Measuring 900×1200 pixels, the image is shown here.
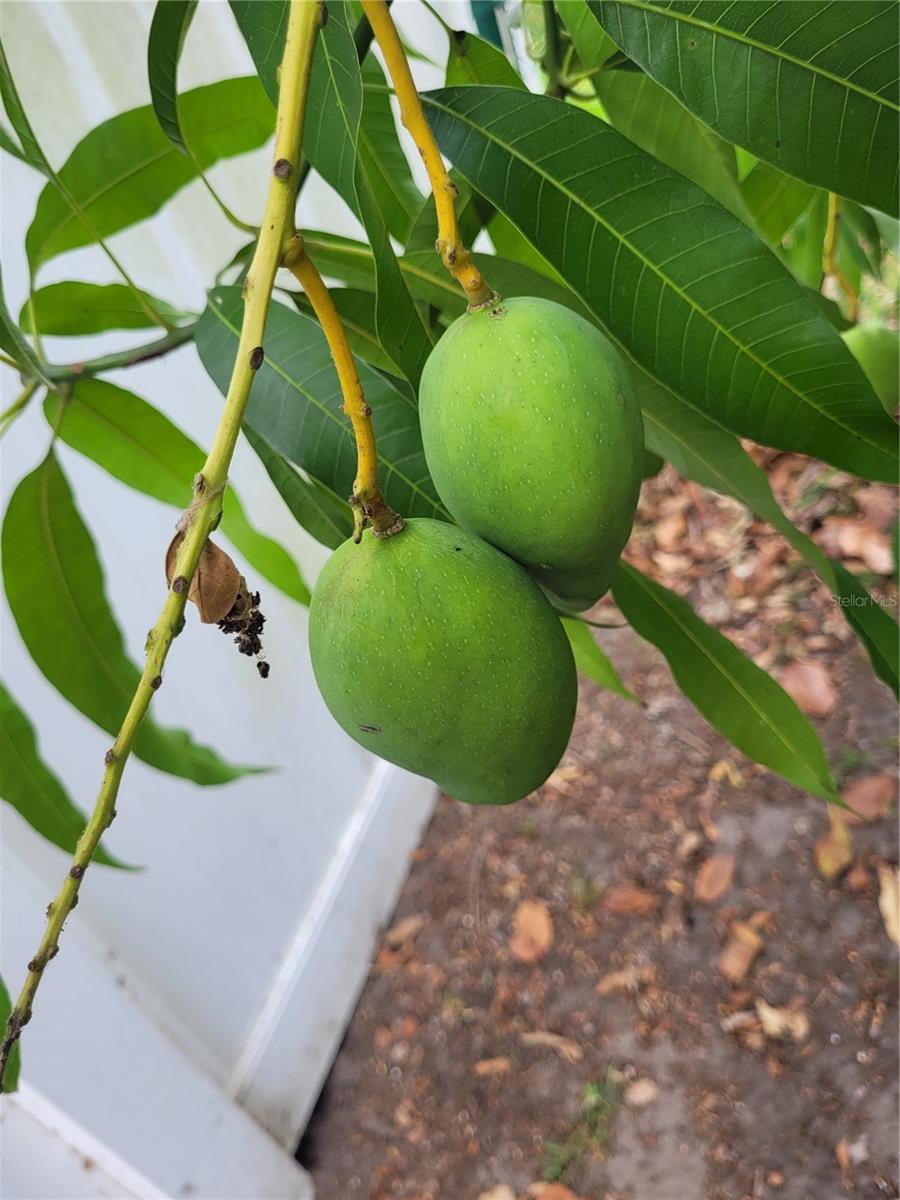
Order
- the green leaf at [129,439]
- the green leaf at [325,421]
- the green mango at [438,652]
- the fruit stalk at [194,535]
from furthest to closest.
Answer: the green leaf at [129,439]
the green leaf at [325,421]
the green mango at [438,652]
the fruit stalk at [194,535]

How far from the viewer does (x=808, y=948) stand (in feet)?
4.69

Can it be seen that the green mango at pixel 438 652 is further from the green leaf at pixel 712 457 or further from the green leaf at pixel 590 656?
the green leaf at pixel 590 656

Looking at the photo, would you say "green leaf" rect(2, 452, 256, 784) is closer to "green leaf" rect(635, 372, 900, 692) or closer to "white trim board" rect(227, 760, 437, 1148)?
"green leaf" rect(635, 372, 900, 692)

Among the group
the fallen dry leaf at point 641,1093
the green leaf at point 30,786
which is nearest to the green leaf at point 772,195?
the green leaf at point 30,786

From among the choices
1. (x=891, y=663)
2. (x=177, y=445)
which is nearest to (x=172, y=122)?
(x=177, y=445)

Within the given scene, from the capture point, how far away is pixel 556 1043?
154 centimetres

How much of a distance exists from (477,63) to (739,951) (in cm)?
126

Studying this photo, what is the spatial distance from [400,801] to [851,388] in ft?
5.13

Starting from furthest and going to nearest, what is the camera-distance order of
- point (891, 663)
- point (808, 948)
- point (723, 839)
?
point (723, 839) → point (808, 948) → point (891, 663)

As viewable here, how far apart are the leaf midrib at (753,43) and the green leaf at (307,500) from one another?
35 centimetres

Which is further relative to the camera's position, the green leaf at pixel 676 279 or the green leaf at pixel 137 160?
the green leaf at pixel 137 160

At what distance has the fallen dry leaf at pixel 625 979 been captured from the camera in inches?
60.5

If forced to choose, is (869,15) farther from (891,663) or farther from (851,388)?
(891,663)

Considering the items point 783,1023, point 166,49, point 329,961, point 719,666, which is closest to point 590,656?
point 719,666
